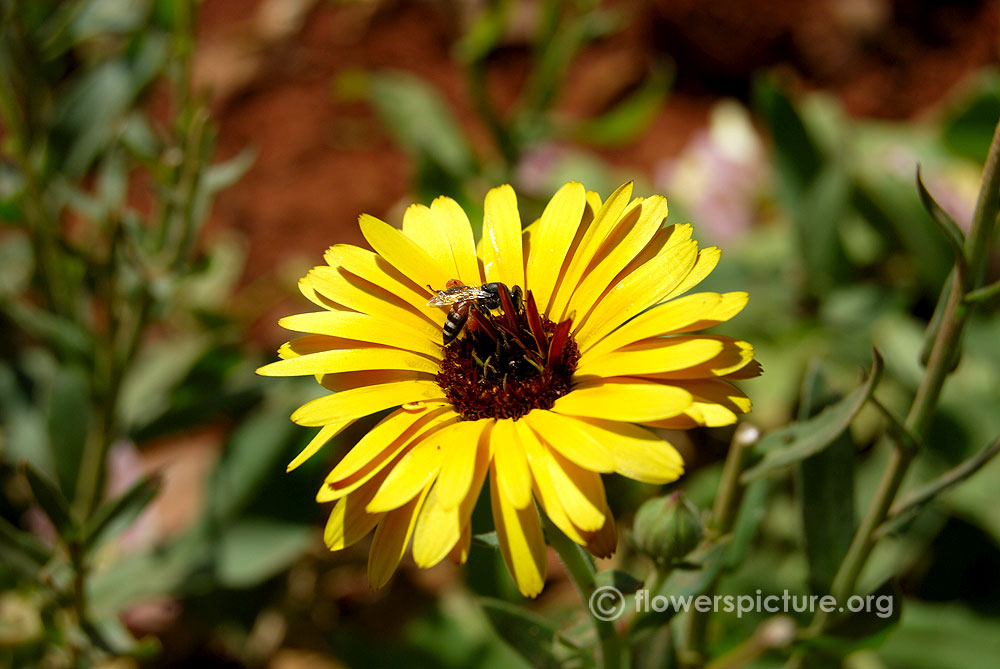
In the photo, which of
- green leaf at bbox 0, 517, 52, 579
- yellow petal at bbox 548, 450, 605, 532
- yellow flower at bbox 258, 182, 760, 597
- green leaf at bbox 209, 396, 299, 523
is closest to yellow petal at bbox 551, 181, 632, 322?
yellow flower at bbox 258, 182, 760, 597

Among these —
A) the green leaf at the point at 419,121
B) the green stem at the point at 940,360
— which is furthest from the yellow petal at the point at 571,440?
the green leaf at the point at 419,121

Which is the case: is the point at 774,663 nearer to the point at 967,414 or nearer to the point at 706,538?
the point at 706,538

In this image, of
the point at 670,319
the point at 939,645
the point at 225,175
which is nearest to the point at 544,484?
the point at 670,319

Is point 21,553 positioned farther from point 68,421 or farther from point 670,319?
point 670,319

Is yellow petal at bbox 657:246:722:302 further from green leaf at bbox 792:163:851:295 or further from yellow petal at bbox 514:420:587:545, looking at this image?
green leaf at bbox 792:163:851:295

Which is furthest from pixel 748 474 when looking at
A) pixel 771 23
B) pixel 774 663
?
pixel 771 23

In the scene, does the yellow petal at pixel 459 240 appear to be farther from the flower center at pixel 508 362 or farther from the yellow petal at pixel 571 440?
the yellow petal at pixel 571 440
